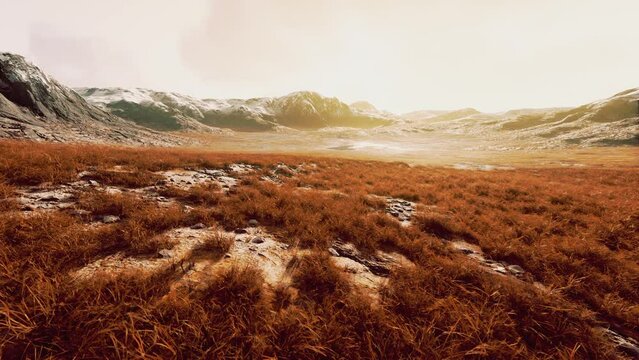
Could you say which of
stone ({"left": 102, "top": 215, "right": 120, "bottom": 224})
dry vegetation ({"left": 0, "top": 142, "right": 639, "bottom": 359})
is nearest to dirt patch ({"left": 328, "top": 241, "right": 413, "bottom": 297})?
dry vegetation ({"left": 0, "top": 142, "right": 639, "bottom": 359})

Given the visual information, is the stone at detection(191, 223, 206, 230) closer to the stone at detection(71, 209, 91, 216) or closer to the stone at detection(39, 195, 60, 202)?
the stone at detection(71, 209, 91, 216)

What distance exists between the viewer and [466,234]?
6.63 m

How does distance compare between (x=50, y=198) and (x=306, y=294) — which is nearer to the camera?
(x=306, y=294)

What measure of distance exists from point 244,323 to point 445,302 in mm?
2799

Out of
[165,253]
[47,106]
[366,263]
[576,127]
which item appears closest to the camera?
[165,253]

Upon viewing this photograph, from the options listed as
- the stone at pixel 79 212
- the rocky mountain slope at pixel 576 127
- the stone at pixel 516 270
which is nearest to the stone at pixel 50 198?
the stone at pixel 79 212

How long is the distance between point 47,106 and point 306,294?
129m

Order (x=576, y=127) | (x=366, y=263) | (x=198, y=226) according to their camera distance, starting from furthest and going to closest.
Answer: (x=576, y=127)
(x=198, y=226)
(x=366, y=263)

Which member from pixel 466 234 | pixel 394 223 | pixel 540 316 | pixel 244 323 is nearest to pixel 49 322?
pixel 244 323

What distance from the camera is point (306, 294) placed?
11.5ft

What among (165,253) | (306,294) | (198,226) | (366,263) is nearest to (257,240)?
(198,226)

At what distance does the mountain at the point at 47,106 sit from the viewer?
69338 mm

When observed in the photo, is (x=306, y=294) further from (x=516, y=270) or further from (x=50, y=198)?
(x=50, y=198)

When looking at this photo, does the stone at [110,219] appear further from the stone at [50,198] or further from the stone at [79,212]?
the stone at [50,198]
